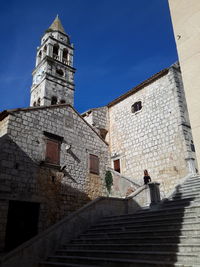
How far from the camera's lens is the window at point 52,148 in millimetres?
11230

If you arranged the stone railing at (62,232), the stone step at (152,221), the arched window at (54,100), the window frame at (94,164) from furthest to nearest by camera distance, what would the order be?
the arched window at (54,100)
the window frame at (94,164)
the stone railing at (62,232)
the stone step at (152,221)

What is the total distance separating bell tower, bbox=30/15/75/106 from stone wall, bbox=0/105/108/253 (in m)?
10.5

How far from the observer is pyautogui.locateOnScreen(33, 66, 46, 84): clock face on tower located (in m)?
24.9

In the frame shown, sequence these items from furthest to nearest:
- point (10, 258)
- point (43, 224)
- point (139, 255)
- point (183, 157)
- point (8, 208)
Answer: point (183, 157) < point (43, 224) < point (8, 208) < point (10, 258) < point (139, 255)

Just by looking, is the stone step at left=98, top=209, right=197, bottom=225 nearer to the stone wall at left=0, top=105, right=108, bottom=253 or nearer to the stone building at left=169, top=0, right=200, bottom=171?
the stone wall at left=0, top=105, right=108, bottom=253

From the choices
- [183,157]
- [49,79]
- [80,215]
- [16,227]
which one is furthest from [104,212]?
[49,79]

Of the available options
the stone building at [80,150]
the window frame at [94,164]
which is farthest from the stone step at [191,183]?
the window frame at [94,164]

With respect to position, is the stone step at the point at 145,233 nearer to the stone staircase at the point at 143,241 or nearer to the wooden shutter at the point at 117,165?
the stone staircase at the point at 143,241

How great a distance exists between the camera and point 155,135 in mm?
15844

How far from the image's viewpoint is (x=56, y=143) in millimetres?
11867

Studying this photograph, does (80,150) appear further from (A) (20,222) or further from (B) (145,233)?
(B) (145,233)

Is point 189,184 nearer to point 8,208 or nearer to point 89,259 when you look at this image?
point 89,259

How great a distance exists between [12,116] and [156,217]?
7.31 meters

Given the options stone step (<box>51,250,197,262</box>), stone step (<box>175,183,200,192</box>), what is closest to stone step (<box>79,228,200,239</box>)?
stone step (<box>51,250,197,262</box>)
